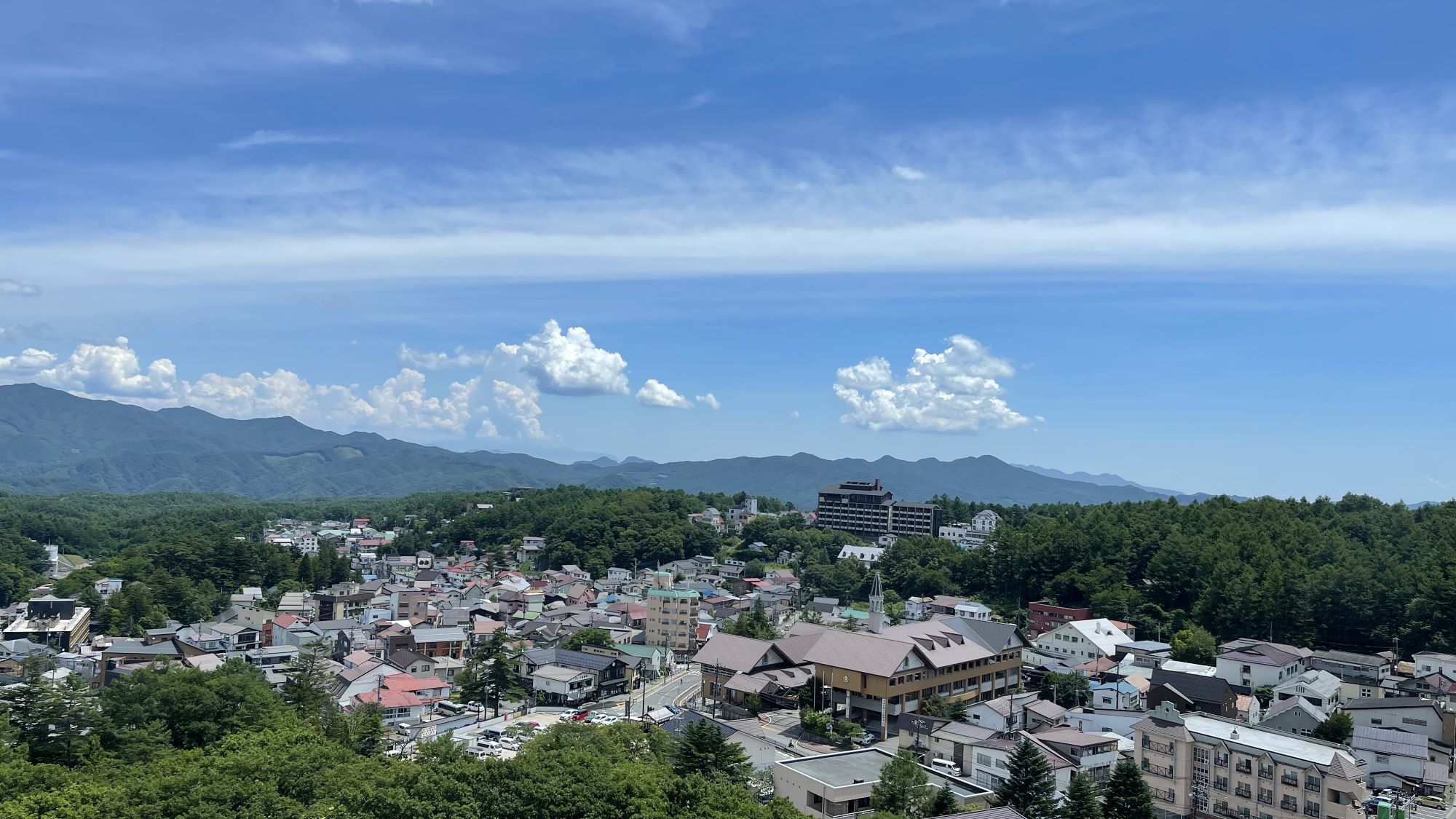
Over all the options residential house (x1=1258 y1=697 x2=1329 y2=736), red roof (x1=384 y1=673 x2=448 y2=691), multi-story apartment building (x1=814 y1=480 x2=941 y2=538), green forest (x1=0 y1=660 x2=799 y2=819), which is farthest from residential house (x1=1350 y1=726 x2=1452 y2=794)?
multi-story apartment building (x1=814 y1=480 x2=941 y2=538)

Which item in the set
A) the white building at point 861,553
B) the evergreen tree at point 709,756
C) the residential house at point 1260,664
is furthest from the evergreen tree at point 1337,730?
the white building at point 861,553

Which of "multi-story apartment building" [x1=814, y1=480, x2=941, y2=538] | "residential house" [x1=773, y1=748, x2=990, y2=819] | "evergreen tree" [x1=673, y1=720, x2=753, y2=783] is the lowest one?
"residential house" [x1=773, y1=748, x2=990, y2=819]

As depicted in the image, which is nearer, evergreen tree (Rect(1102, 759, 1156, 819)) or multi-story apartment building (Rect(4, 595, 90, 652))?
evergreen tree (Rect(1102, 759, 1156, 819))

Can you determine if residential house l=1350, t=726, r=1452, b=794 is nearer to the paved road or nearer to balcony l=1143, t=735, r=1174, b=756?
balcony l=1143, t=735, r=1174, b=756

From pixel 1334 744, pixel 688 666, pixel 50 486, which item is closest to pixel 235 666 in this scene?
pixel 688 666

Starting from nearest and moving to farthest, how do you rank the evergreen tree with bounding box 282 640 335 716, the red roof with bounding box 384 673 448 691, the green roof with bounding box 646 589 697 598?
the evergreen tree with bounding box 282 640 335 716
the red roof with bounding box 384 673 448 691
the green roof with bounding box 646 589 697 598

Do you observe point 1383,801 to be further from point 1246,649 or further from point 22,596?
point 22,596

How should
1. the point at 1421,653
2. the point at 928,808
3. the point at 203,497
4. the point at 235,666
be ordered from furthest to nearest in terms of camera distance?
the point at 203,497 < the point at 1421,653 < the point at 235,666 < the point at 928,808
